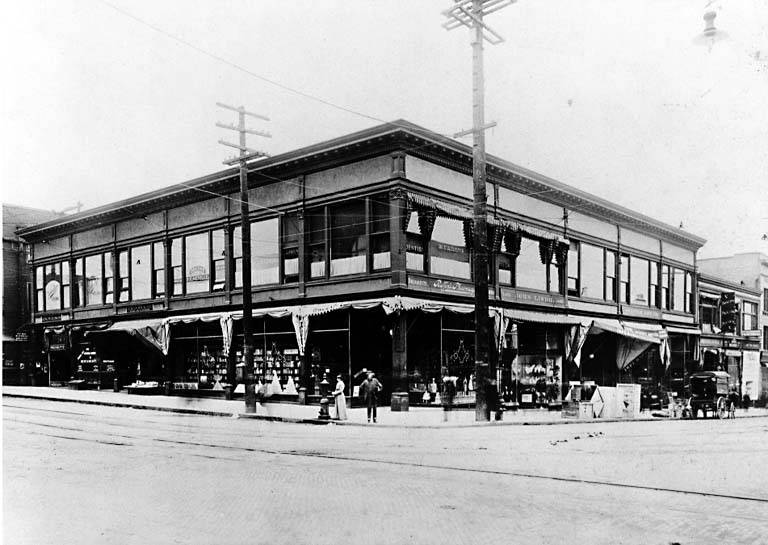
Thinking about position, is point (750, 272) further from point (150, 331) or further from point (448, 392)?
point (150, 331)

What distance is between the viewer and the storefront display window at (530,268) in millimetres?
27734

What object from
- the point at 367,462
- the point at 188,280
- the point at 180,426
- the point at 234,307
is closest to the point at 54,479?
the point at 367,462

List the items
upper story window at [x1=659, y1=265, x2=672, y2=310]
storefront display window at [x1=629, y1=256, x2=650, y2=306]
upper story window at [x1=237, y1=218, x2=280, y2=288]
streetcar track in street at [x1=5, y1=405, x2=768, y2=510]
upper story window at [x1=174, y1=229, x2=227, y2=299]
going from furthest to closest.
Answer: upper story window at [x1=659, y1=265, x2=672, y2=310] → storefront display window at [x1=629, y1=256, x2=650, y2=306] → upper story window at [x1=174, y1=229, x2=227, y2=299] → upper story window at [x1=237, y1=218, x2=280, y2=288] → streetcar track in street at [x1=5, y1=405, x2=768, y2=510]

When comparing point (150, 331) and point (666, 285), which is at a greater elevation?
point (666, 285)

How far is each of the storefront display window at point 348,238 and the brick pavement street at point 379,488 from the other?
8387 millimetres

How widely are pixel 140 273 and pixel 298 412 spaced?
14.4 meters

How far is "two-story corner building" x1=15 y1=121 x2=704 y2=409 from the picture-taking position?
22.7 metres

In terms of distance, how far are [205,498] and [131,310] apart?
25.6 m

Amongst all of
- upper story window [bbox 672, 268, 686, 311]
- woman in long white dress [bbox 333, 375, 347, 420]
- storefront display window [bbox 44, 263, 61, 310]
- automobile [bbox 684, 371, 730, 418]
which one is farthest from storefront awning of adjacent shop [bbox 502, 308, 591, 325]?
storefront display window [bbox 44, 263, 61, 310]

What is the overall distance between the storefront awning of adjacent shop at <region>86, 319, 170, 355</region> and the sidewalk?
2.33m

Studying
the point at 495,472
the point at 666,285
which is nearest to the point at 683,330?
the point at 666,285

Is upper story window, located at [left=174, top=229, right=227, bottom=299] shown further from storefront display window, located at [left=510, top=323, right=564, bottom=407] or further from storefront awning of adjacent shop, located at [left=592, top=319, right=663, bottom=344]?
storefront awning of adjacent shop, located at [left=592, top=319, right=663, bottom=344]

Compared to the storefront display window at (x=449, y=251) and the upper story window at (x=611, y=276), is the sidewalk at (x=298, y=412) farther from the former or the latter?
the upper story window at (x=611, y=276)

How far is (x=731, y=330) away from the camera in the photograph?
41156 mm
